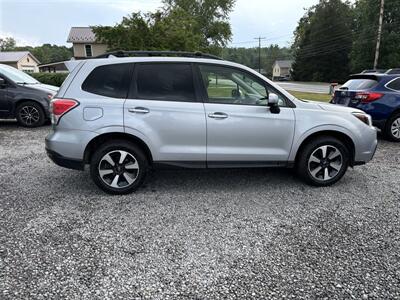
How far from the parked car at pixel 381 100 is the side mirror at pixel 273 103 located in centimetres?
414

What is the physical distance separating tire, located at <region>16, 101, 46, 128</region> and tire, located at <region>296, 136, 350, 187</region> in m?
7.48

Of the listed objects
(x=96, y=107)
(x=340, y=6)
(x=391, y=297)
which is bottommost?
(x=391, y=297)

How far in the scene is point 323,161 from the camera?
4809 millimetres

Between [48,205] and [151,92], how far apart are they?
6.29 ft

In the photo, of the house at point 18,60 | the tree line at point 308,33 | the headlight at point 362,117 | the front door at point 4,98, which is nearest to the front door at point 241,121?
the headlight at point 362,117

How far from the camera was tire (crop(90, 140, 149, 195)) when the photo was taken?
439cm

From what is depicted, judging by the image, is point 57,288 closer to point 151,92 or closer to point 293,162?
point 151,92

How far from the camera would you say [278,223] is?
3785 mm

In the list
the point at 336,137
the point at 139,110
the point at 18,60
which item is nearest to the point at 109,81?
the point at 139,110

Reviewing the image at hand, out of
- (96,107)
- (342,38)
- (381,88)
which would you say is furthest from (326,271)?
(342,38)

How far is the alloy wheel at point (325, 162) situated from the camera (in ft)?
15.7

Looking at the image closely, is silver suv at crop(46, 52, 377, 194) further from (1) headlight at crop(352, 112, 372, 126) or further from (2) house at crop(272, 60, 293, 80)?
(2) house at crop(272, 60, 293, 80)

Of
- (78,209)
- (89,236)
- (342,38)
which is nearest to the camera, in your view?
(89,236)

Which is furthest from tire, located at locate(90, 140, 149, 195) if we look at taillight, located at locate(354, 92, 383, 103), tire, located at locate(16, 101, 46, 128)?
tire, located at locate(16, 101, 46, 128)
